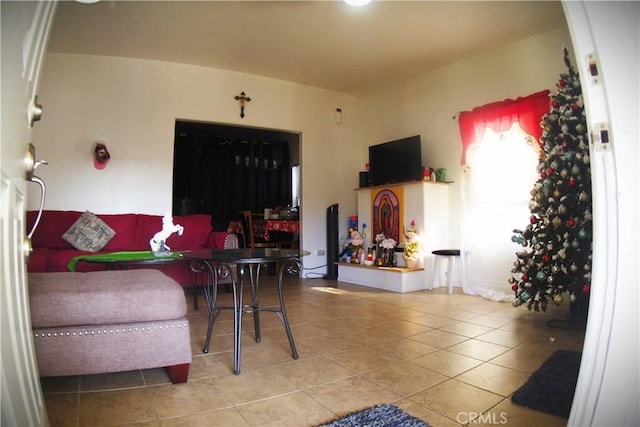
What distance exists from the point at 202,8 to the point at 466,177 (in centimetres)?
329

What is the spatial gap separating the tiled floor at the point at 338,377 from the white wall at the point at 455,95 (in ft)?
5.54

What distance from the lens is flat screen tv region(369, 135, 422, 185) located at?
14.5ft

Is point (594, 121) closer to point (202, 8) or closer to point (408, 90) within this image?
point (202, 8)

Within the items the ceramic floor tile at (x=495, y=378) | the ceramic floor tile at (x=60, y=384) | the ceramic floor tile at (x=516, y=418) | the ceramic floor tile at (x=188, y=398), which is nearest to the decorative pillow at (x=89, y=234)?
the ceramic floor tile at (x=60, y=384)

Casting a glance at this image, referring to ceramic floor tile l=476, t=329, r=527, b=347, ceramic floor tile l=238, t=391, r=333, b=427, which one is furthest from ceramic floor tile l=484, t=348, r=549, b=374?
ceramic floor tile l=238, t=391, r=333, b=427

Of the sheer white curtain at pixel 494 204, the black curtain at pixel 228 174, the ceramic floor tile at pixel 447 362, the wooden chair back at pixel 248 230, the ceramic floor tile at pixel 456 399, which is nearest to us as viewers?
the ceramic floor tile at pixel 456 399

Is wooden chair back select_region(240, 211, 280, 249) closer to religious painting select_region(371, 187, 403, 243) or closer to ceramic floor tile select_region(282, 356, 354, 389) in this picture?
religious painting select_region(371, 187, 403, 243)

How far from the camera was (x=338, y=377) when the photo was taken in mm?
1749

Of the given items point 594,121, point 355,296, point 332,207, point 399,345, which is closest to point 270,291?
point 355,296

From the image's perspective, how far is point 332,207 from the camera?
514 centimetres

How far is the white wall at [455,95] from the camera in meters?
3.63

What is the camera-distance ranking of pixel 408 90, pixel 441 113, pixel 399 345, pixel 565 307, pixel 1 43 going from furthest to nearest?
pixel 408 90 → pixel 441 113 → pixel 565 307 → pixel 399 345 → pixel 1 43

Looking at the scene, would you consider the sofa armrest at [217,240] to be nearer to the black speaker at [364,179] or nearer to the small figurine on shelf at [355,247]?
the small figurine on shelf at [355,247]

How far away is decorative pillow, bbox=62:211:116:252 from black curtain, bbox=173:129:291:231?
112 inches
